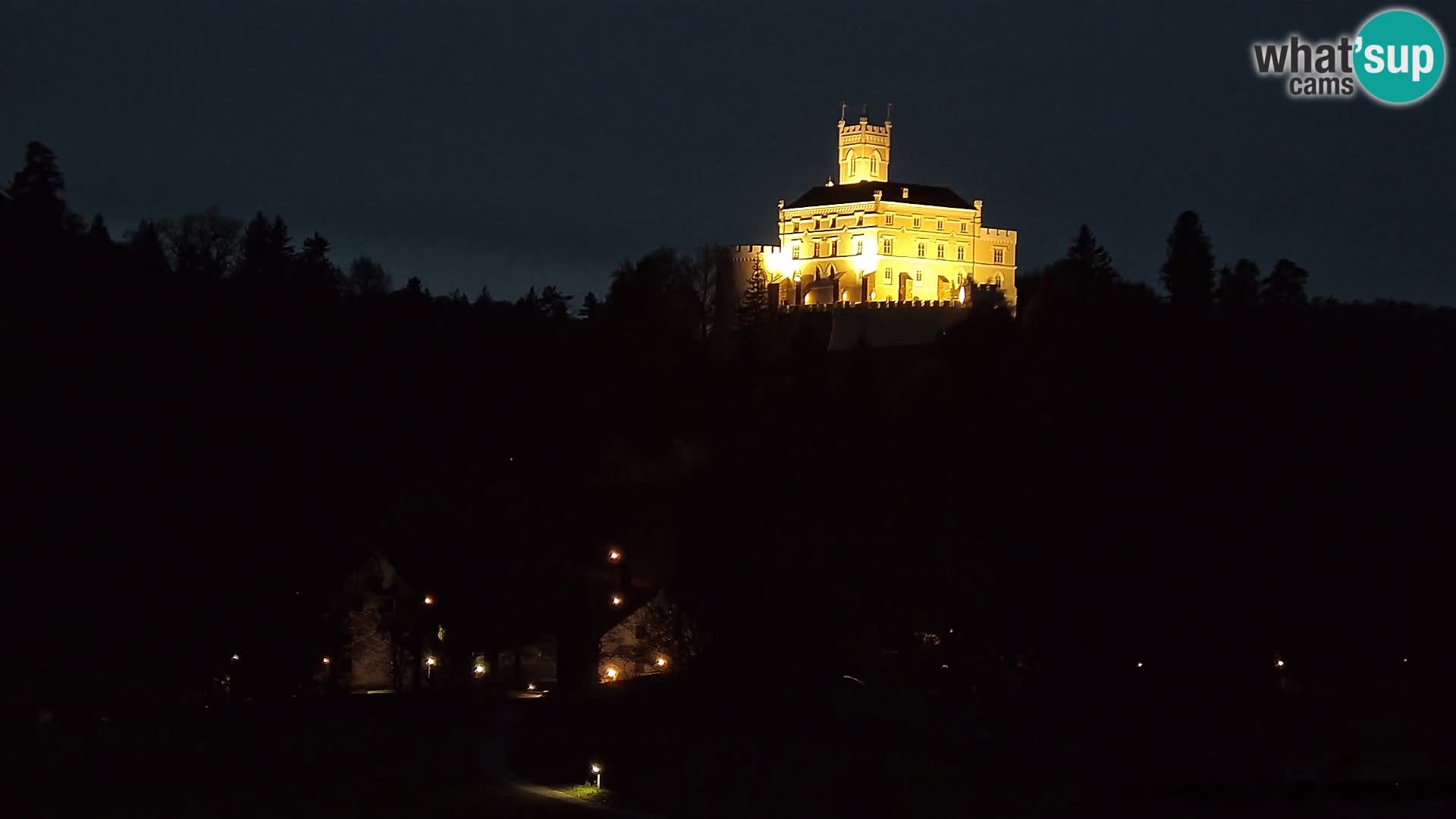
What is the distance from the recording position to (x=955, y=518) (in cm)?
4850

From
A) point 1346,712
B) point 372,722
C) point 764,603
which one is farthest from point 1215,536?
point 372,722

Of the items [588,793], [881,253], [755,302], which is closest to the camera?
[588,793]

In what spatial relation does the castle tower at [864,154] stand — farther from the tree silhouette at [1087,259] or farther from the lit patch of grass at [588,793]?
the lit patch of grass at [588,793]

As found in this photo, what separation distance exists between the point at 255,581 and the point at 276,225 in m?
58.2

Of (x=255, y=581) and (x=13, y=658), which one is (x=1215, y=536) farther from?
(x=13, y=658)

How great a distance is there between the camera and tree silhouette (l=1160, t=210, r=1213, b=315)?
100688mm

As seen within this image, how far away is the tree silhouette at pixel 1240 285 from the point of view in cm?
8938

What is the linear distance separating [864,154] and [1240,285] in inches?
1893

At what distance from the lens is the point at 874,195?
13338cm

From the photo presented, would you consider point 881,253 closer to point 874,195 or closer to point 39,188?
point 874,195

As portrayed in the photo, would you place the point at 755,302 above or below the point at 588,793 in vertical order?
above

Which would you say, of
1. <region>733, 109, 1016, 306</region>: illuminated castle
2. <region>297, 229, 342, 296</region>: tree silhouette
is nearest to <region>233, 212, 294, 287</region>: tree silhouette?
<region>297, 229, 342, 296</region>: tree silhouette

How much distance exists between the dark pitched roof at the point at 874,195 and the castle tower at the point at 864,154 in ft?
11.5

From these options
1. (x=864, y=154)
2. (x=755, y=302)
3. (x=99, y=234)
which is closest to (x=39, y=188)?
(x=99, y=234)
